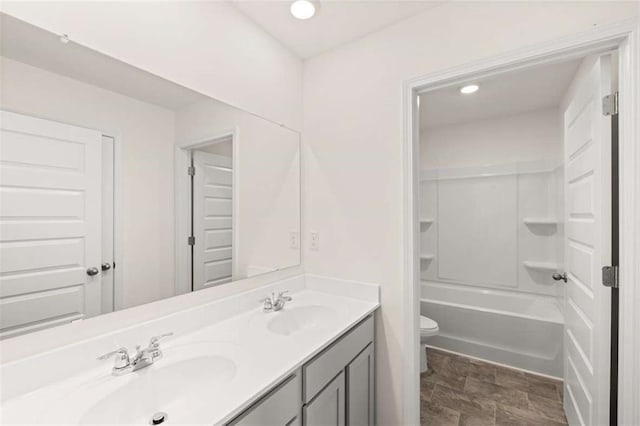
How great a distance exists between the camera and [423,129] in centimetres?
344

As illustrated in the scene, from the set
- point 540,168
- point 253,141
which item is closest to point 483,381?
point 540,168

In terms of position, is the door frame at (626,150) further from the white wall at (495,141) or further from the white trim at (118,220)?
the white wall at (495,141)

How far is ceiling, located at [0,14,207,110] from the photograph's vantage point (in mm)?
815

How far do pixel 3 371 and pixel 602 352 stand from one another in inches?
84.6

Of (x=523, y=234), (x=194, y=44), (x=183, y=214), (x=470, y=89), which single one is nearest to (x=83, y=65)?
(x=194, y=44)

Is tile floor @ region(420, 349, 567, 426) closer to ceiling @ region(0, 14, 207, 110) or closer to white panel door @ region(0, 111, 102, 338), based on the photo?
white panel door @ region(0, 111, 102, 338)

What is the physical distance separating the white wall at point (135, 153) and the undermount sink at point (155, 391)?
29 centimetres

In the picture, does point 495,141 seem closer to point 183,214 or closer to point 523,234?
point 523,234

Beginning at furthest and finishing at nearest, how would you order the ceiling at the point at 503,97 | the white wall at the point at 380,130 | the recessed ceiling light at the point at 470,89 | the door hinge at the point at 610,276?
the recessed ceiling light at the point at 470,89, the ceiling at the point at 503,97, the white wall at the point at 380,130, the door hinge at the point at 610,276

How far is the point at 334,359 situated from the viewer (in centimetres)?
121

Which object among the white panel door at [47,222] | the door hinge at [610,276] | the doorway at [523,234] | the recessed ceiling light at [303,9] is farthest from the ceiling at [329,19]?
the door hinge at [610,276]

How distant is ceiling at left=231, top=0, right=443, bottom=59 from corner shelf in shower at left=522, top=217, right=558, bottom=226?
91.1 inches

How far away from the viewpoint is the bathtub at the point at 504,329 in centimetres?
231

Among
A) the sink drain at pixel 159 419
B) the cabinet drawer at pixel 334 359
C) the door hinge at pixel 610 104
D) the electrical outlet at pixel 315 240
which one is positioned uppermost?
the door hinge at pixel 610 104
